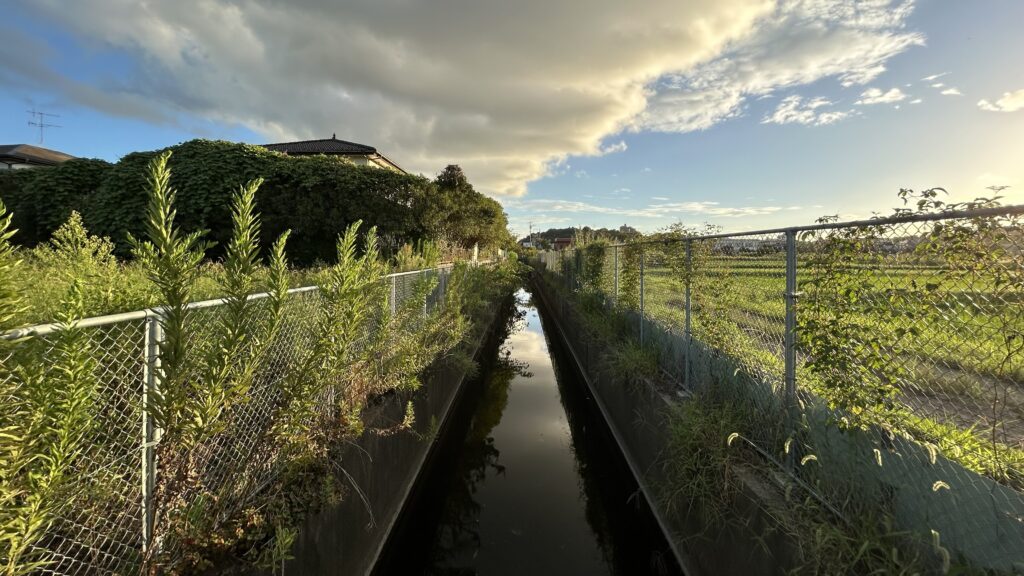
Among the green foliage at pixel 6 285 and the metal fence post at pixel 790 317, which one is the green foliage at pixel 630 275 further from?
the green foliage at pixel 6 285

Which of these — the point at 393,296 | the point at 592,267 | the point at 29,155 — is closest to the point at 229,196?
the point at 592,267

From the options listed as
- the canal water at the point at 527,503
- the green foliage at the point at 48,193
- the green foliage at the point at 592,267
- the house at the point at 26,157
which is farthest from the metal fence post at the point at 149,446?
the house at the point at 26,157

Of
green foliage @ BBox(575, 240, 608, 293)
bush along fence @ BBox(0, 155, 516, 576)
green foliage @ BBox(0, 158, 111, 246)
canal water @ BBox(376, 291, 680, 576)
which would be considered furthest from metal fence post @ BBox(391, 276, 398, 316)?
green foliage @ BBox(0, 158, 111, 246)

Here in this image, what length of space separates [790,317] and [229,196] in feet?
49.2

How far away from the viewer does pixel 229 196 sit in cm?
1301

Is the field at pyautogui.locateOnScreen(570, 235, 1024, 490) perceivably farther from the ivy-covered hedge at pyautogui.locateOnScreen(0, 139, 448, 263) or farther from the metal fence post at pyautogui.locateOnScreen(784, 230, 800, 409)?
the ivy-covered hedge at pyautogui.locateOnScreen(0, 139, 448, 263)

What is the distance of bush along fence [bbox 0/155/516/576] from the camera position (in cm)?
118

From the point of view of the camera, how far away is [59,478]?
1.15m

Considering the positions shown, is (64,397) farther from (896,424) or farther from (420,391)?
(420,391)

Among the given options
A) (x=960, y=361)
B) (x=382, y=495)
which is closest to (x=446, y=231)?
(x=382, y=495)

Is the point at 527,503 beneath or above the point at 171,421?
beneath

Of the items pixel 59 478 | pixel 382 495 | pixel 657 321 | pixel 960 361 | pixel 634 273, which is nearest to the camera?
pixel 59 478

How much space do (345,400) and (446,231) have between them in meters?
12.3

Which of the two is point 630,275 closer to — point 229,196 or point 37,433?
point 37,433
